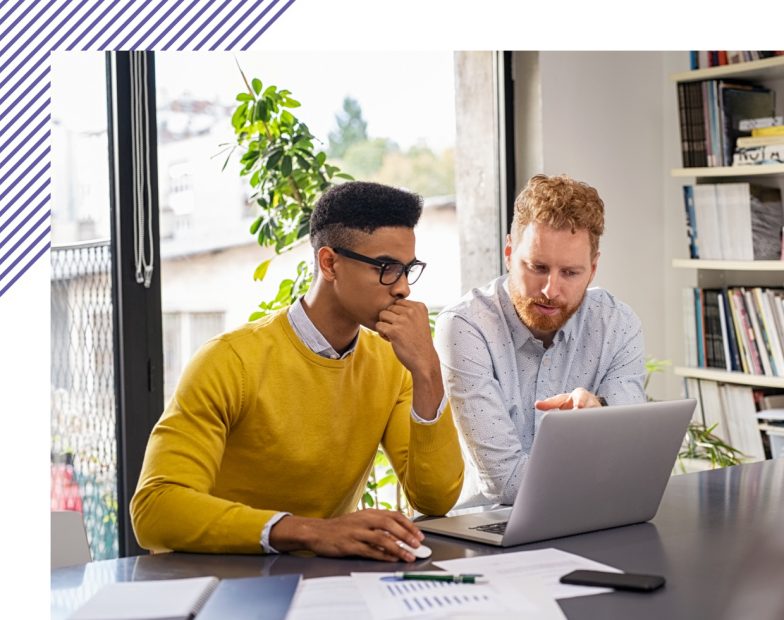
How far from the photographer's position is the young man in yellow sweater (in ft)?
5.98

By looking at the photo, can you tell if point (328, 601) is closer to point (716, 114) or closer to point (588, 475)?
point (588, 475)

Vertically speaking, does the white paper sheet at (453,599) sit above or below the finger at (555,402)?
below

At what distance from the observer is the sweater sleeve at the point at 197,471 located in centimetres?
153

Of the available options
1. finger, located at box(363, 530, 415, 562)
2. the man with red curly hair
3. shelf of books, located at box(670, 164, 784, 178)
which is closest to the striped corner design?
the man with red curly hair

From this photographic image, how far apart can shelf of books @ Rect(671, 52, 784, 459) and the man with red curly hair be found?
1202 mm

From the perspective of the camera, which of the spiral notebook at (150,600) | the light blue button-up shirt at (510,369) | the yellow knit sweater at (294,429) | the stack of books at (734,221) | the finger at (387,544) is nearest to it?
the spiral notebook at (150,600)

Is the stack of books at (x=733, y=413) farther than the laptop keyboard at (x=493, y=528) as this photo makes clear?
Yes

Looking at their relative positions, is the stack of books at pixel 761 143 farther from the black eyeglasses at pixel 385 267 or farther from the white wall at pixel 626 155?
the black eyeglasses at pixel 385 267

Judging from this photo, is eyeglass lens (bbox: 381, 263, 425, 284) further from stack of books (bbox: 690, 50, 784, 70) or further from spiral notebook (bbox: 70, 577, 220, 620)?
stack of books (bbox: 690, 50, 784, 70)

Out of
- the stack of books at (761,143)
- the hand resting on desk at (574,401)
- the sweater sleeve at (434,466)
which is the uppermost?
the stack of books at (761,143)

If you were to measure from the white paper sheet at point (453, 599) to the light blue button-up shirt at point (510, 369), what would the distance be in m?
0.65

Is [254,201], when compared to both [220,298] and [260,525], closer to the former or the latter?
[220,298]

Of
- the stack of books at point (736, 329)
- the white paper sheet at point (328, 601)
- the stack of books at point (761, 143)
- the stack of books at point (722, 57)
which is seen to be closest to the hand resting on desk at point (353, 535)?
the white paper sheet at point (328, 601)

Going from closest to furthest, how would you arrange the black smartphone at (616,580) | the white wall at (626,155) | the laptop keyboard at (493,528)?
the black smartphone at (616,580) → the laptop keyboard at (493,528) → the white wall at (626,155)
